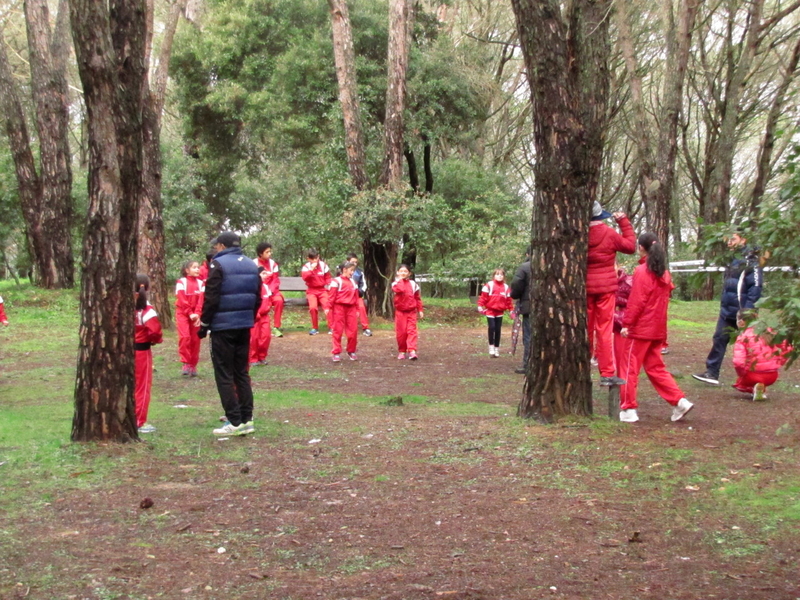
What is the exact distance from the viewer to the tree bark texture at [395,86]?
20.4 meters

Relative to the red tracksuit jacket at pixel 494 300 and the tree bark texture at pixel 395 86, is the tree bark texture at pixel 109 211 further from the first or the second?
the tree bark texture at pixel 395 86

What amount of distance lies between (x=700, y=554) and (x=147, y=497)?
361 centimetres

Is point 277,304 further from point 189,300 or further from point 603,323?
point 603,323

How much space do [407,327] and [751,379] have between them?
20.4 feet

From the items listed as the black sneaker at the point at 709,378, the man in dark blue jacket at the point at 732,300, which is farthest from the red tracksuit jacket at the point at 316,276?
the man in dark blue jacket at the point at 732,300

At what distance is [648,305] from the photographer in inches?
327

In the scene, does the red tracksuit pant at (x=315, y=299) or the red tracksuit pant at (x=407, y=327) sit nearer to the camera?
the red tracksuit pant at (x=407, y=327)

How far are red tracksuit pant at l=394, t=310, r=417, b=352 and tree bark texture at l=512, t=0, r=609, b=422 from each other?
6854 millimetres

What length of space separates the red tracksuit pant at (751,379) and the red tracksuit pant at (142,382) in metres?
6.26

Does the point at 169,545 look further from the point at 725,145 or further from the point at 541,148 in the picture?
the point at 725,145

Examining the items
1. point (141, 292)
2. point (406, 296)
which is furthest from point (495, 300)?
point (141, 292)

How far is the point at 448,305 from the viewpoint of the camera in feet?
83.5

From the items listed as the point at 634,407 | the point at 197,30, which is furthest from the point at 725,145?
the point at 634,407

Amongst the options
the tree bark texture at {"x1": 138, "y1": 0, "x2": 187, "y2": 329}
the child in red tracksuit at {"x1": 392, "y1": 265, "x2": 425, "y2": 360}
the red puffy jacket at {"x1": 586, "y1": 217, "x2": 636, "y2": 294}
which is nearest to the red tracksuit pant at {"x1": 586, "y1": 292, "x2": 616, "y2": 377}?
the red puffy jacket at {"x1": 586, "y1": 217, "x2": 636, "y2": 294}
